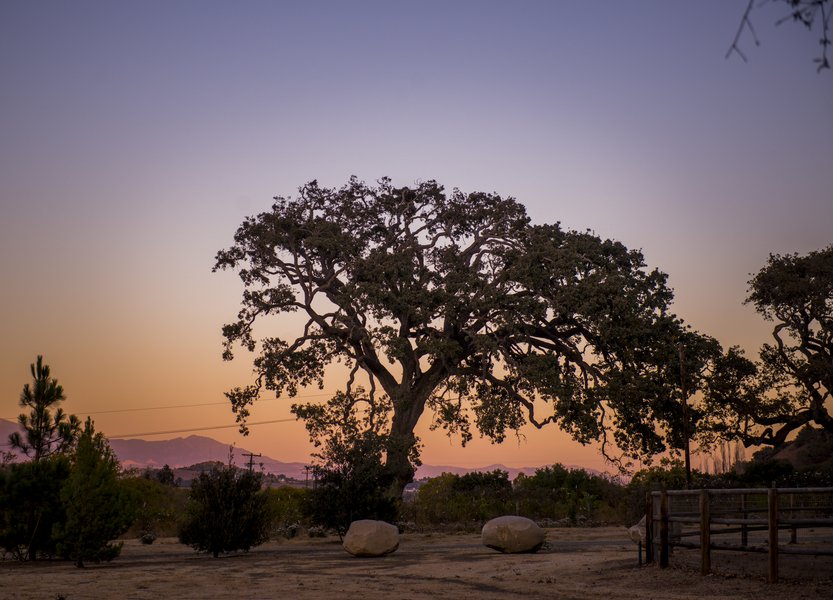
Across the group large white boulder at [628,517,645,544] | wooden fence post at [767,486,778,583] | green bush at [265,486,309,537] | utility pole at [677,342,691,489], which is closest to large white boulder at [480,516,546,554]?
large white boulder at [628,517,645,544]

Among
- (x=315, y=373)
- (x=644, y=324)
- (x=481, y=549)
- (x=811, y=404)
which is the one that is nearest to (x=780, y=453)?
(x=811, y=404)

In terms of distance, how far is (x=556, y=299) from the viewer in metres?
37.4

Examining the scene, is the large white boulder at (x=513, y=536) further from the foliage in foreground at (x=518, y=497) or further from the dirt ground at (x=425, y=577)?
the foliage in foreground at (x=518, y=497)

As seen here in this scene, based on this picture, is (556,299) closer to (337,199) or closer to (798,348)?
(337,199)

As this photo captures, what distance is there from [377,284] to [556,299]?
807 centimetres

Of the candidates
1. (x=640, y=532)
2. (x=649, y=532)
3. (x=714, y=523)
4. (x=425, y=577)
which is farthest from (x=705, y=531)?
(x=425, y=577)

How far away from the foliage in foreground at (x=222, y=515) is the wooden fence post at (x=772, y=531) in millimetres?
16303

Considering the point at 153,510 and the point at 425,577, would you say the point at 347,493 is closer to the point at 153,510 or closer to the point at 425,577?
the point at 425,577

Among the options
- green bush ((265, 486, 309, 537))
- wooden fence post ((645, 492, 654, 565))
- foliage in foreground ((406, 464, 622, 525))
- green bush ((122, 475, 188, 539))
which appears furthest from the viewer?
foliage in foreground ((406, 464, 622, 525))

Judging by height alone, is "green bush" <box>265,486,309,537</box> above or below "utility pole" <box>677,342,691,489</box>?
below

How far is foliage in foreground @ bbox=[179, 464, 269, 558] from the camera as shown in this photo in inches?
1028

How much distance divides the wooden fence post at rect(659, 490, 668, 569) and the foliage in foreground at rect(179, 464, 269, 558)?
44.0 ft

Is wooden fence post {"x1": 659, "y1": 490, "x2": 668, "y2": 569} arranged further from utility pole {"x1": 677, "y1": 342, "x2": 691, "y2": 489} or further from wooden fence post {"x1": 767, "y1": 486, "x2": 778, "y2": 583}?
utility pole {"x1": 677, "y1": 342, "x2": 691, "y2": 489}

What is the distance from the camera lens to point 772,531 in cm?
1506
